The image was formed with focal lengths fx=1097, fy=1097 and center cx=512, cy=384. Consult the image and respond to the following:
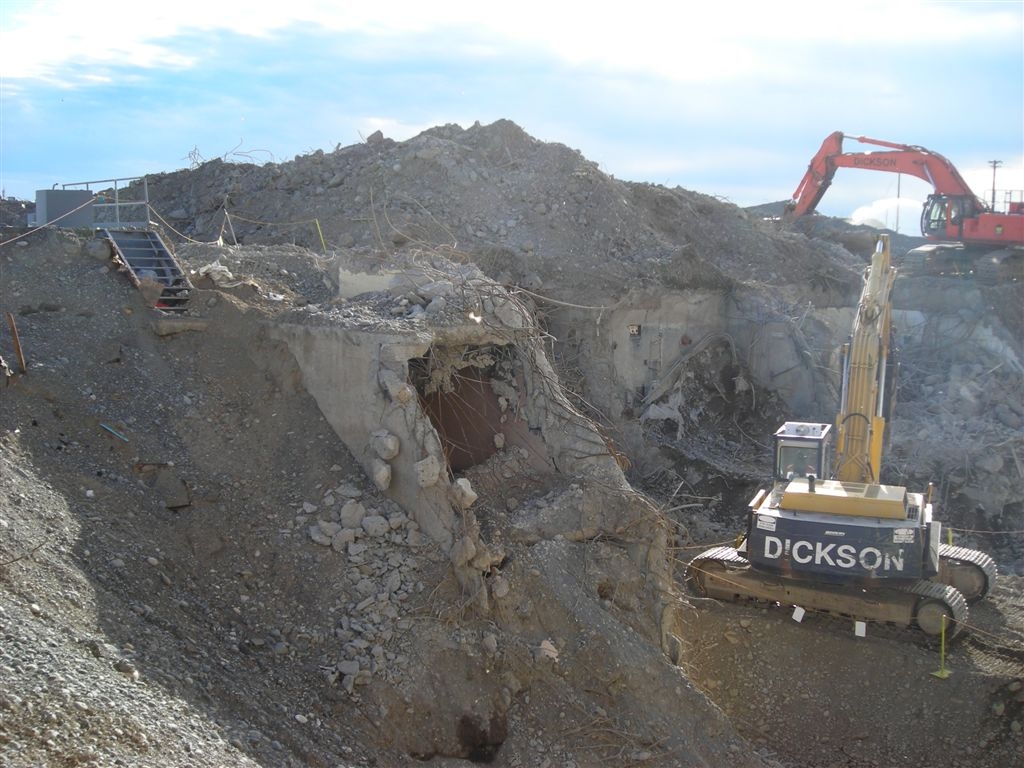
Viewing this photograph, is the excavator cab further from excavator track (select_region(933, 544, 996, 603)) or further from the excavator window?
excavator track (select_region(933, 544, 996, 603))

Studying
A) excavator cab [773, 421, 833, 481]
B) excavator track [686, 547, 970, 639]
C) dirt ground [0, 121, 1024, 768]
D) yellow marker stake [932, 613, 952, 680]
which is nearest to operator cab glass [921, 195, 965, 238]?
dirt ground [0, 121, 1024, 768]

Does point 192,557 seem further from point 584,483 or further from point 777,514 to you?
point 777,514

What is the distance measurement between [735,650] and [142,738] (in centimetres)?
722

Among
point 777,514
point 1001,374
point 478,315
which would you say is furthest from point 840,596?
point 1001,374

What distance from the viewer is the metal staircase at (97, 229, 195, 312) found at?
11125mm

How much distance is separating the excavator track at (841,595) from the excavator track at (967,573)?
216 millimetres

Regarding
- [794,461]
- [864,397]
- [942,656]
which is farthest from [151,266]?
[942,656]

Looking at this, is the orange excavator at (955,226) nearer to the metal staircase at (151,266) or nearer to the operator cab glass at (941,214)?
the operator cab glass at (941,214)

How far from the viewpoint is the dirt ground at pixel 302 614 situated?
7.24 meters

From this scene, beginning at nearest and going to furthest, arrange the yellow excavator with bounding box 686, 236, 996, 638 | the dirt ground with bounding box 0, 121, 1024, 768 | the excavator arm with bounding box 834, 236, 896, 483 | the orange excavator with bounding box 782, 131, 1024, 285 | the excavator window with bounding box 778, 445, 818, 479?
the dirt ground with bounding box 0, 121, 1024, 768
the yellow excavator with bounding box 686, 236, 996, 638
the excavator arm with bounding box 834, 236, 896, 483
the excavator window with bounding box 778, 445, 818, 479
the orange excavator with bounding box 782, 131, 1024, 285

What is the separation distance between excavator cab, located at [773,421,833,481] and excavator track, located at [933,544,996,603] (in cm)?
188

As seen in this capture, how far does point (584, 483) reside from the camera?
33.7ft

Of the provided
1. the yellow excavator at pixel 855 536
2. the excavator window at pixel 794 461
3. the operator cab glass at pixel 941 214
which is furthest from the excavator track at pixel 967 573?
the operator cab glass at pixel 941 214

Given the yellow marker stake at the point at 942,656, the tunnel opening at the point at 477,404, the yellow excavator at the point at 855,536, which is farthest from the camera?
the yellow excavator at the point at 855,536
